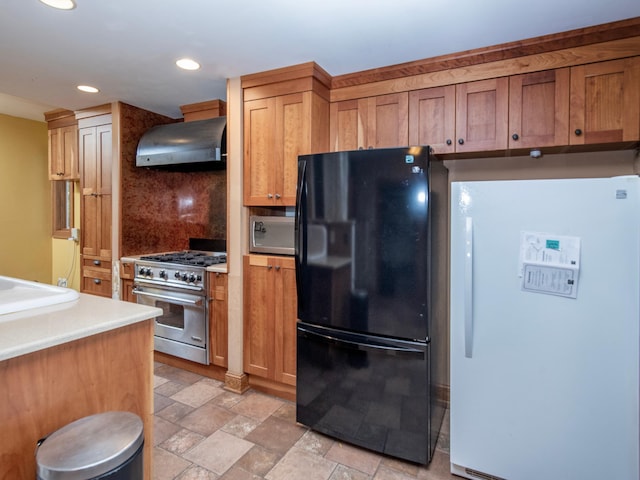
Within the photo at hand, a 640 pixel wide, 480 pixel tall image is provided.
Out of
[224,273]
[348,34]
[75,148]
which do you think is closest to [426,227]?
[348,34]

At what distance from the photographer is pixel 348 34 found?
199 cm

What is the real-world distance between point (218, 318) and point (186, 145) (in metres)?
1.43

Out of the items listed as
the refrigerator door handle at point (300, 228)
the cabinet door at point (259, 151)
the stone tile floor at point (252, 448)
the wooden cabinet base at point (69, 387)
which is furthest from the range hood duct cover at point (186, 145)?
the stone tile floor at point (252, 448)

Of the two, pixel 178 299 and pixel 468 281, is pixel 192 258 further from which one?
pixel 468 281

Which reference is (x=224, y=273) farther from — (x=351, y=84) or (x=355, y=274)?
(x=351, y=84)

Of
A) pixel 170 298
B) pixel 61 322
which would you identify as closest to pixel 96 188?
pixel 170 298

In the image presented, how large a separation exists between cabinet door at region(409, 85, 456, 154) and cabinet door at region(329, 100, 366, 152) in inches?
14.1

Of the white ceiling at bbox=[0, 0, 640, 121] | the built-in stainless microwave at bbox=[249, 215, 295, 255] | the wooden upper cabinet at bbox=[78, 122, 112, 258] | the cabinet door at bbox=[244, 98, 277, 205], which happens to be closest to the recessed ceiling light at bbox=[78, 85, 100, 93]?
the white ceiling at bbox=[0, 0, 640, 121]

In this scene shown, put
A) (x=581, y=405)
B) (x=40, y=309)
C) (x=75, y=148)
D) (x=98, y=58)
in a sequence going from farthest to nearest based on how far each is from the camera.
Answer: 1. (x=75, y=148)
2. (x=98, y=58)
3. (x=581, y=405)
4. (x=40, y=309)

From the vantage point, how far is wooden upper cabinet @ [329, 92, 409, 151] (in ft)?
7.83

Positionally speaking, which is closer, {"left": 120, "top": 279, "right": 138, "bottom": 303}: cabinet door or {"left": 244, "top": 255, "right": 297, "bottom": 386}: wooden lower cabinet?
{"left": 244, "top": 255, "right": 297, "bottom": 386}: wooden lower cabinet

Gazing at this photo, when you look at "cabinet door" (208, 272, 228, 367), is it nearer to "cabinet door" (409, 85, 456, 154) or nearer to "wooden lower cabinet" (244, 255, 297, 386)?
"wooden lower cabinet" (244, 255, 297, 386)

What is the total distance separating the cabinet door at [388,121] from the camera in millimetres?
2375

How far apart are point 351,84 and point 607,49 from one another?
1.44 meters
